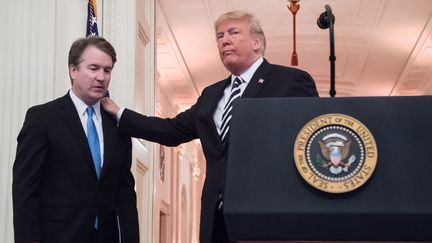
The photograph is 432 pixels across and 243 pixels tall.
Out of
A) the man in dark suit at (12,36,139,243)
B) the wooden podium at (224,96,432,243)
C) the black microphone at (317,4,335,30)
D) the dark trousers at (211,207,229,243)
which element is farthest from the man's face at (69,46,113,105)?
the wooden podium at (224,96,432,243)

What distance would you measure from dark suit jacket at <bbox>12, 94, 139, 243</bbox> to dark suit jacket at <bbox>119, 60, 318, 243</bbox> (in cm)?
23

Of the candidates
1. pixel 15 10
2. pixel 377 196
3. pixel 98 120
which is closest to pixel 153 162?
pixel 15 10

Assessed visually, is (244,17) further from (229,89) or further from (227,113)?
(227,113)

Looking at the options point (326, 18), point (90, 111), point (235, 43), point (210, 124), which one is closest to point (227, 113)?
point (210, 124)

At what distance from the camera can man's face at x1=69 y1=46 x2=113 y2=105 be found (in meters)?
2.88

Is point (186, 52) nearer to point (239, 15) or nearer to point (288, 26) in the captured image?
point (288, 26)

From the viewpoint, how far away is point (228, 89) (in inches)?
112

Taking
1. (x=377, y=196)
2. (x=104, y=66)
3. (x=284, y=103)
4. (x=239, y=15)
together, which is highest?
(x=239, y=15)

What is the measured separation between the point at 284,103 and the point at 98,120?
1.43 m

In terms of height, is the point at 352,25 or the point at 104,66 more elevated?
the point at 352,25

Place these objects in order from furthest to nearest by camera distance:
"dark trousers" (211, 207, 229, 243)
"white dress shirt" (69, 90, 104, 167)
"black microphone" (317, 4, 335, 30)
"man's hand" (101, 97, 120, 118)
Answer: "man's hand" (101, 97, 120, 118)
"white dress shirt" (69, 90, 104, 167)
"dark trousers" (211, 207, 229, 243)
"black microphone" (317, 4, 335, 30)

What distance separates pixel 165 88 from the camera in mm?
13086

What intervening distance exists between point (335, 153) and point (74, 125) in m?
1.43

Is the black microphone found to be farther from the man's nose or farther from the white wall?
the white wall
